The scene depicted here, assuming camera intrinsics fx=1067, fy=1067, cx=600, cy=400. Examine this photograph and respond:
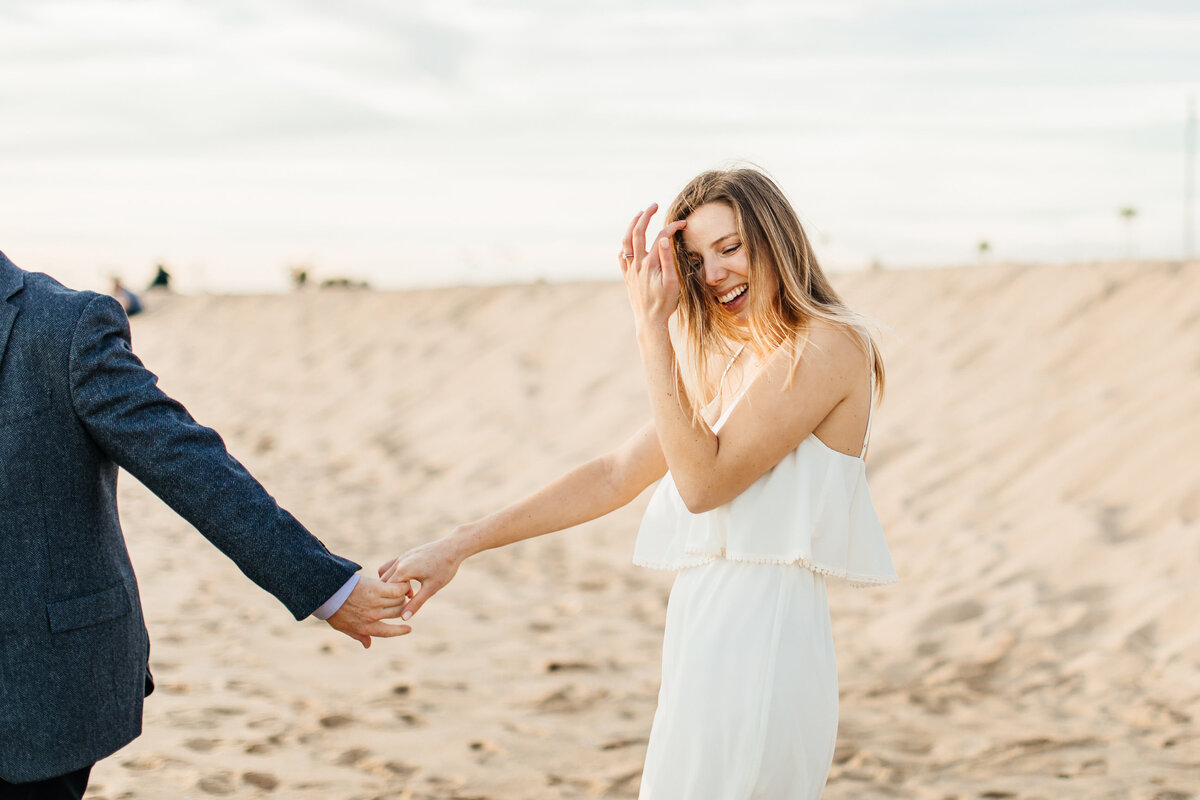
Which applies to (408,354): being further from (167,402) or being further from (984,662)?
(167,402)

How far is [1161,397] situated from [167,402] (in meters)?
7.07

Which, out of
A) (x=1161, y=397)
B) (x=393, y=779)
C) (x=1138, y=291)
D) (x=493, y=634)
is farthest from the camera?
(x=1138, y=291)

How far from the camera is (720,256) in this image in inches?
84.4

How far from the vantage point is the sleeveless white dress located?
6.33 ft

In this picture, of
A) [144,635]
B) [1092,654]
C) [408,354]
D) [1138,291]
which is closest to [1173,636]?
[1092,654]

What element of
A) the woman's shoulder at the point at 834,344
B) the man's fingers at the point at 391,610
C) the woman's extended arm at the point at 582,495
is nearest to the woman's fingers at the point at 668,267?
the woman's shoulder at the point at 834,344

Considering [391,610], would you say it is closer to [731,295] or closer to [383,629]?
[383,629]

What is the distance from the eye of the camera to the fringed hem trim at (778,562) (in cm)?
197

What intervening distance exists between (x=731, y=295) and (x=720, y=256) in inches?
3.3

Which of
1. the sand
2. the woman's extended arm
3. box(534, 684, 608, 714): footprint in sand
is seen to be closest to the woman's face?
the woman's extended arm

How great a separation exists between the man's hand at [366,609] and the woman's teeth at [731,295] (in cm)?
96

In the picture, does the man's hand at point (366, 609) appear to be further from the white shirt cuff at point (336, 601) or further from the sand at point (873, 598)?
the sand at point (873, 598)

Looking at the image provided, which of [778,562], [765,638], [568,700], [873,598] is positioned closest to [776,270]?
[778,562]

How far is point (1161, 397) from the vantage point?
7297 millimetres
